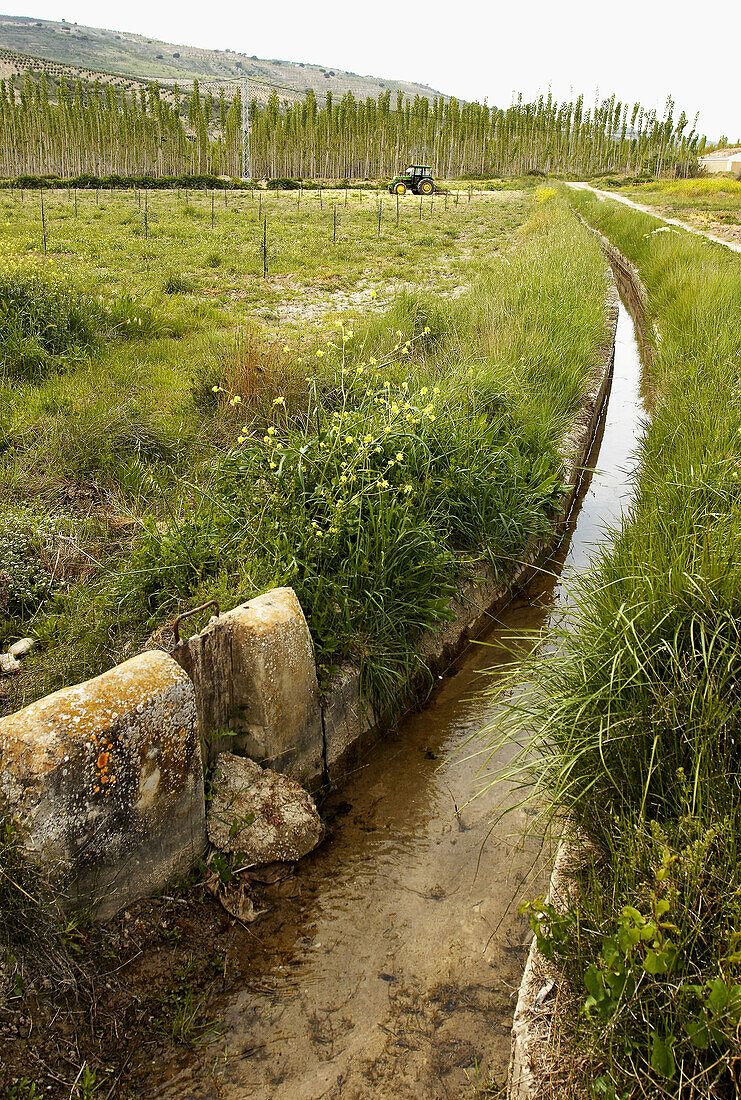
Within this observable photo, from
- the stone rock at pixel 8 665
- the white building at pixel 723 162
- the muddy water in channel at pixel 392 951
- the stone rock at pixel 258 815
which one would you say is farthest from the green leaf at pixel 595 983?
the white building at pixel 723 162

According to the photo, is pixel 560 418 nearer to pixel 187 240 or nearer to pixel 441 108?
pixel 187 240

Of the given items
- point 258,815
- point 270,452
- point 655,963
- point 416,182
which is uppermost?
point 416,182

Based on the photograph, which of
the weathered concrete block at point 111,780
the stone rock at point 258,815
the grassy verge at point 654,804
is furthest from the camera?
the stone rock at point 258,815

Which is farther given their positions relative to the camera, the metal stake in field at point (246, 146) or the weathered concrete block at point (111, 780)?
the metal stake in field at point (246, 146)

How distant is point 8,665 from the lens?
3.19 meters

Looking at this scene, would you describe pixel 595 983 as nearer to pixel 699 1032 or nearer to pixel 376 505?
pixel 699 1032

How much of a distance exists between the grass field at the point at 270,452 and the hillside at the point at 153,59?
149929mm

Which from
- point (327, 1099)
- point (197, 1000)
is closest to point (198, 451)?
point (197, 1000)

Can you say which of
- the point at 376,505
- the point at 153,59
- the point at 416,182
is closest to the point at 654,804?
the point at 376,505

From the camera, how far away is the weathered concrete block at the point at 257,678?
2.85 metres

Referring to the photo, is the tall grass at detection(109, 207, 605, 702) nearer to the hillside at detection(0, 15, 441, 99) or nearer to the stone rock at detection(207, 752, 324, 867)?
the stone rock at detection(207, 752, 324, 867)

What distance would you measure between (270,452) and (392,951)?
2581 millimetres

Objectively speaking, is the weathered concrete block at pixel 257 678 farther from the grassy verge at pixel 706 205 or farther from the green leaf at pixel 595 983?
the grassy verge at pixel 706 205

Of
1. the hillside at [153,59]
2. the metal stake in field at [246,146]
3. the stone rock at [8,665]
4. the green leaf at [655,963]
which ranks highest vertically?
the hillside at [153,59]
